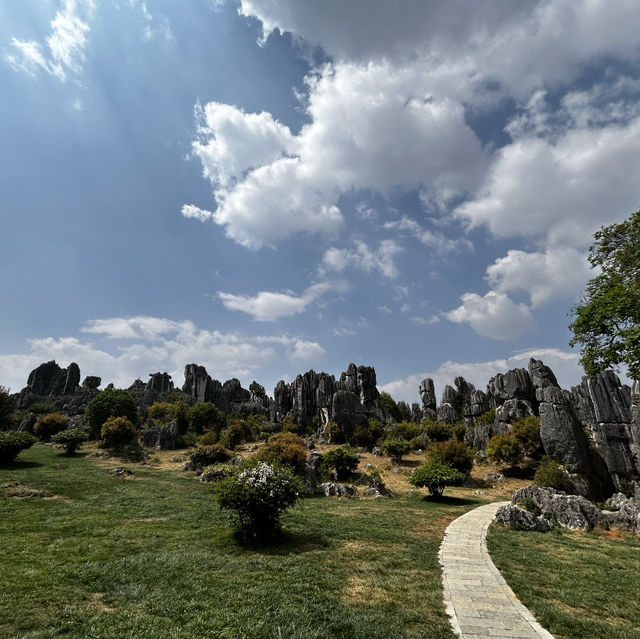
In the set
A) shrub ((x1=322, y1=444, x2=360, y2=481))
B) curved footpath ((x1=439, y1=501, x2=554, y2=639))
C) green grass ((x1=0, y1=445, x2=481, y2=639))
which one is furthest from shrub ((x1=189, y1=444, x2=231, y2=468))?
curved footpath ((x1=439, y1=501, x2=554, y2=639))

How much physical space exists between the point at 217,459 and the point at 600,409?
120ft

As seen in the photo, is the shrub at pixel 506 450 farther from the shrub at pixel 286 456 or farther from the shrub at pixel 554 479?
the shrub at pixel 286 456

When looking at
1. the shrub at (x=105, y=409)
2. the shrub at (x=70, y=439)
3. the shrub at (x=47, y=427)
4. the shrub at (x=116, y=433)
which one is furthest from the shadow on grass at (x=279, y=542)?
the shrub at (x=47, y=427)

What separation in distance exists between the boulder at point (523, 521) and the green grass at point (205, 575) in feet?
9.12

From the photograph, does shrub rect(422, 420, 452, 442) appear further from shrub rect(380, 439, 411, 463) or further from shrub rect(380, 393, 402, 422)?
shrub rect(380, 393, 402, 422)

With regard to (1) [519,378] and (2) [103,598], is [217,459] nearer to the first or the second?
(2) [103,598]

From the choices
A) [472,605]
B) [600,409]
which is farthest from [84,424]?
[600,409]

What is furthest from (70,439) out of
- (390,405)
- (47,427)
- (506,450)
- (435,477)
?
(390,405)

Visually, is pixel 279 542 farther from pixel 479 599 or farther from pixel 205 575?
pixel 479 599

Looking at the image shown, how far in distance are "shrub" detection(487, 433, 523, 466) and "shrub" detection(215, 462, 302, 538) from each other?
2732 cm

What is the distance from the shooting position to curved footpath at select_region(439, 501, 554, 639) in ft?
19.3

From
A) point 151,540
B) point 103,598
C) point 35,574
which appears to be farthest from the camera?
point 151,540

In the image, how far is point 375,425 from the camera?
48.3m

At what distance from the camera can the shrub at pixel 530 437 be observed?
31.6 metres
